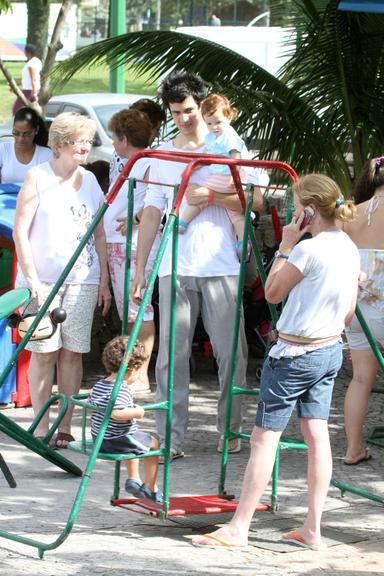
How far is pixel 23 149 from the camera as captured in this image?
7.98 meters

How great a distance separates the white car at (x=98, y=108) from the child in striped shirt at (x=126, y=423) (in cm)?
1046

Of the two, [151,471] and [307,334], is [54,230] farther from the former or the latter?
[307,334]

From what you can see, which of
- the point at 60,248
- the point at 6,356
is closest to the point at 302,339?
the point at 60,248

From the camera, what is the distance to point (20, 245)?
6289 mm

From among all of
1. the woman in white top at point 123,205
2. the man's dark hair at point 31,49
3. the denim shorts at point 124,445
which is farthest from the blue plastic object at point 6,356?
the man's dark hair at point 31,49

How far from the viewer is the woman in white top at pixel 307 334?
15.5 ft

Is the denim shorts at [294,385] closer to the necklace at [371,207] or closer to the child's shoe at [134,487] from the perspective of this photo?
the child's shoe at [134,487]

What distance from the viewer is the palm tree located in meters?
8.24

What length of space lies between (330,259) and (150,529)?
1.47 meters

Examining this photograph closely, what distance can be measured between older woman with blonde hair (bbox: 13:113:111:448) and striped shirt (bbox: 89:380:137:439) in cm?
127

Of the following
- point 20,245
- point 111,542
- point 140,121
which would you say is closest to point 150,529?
point 111,542

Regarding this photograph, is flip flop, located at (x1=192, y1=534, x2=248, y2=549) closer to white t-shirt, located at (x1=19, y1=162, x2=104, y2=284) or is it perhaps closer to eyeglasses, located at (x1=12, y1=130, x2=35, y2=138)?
white t-shirt, located at (x1=19, y1=162, x2=104, y2=284)

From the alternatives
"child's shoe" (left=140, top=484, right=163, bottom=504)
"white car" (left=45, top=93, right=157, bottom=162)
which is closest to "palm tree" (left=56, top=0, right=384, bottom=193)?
"child's shoe" (left=140, top=484, right=163, bottom=504)

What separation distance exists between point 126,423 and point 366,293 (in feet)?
5.50
